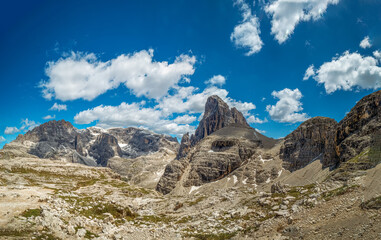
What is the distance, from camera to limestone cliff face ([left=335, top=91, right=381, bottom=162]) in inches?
3511

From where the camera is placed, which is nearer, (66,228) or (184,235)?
(66,228)

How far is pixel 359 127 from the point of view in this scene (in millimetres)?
100750

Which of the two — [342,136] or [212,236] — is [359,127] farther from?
[212,236]

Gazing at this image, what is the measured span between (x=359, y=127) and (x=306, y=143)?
67631 mm

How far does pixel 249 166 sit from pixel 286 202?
148265 mm

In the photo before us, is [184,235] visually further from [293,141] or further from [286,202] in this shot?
[293,141]

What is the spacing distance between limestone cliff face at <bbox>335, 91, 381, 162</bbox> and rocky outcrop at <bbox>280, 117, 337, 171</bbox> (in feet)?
117

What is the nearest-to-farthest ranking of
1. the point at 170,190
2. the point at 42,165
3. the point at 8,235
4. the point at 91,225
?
the point at 8,235 < the point at 91,225 < the point at 42,165 < the point at 170,190

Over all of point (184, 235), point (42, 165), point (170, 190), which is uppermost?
point (42, 165)

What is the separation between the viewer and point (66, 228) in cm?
3047

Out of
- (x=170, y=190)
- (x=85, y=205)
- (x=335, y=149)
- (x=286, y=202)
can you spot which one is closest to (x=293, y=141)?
(x=335, y=149)

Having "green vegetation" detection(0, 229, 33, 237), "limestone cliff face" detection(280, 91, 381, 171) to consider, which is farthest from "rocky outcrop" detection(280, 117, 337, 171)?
"green vegetation" detection(0, 229, 33, 237)

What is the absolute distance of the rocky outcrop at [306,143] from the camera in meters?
154

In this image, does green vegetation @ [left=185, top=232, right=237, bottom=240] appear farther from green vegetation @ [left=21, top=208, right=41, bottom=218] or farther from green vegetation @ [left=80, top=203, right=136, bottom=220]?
green vegetation @ [left=21, top=208, right=41, bottom=218]
